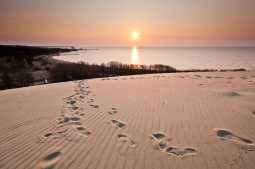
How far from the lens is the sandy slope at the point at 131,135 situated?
233cm

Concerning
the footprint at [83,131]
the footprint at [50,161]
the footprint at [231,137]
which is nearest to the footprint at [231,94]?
the footprint at [231,137]

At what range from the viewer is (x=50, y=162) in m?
2.29

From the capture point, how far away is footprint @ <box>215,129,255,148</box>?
2.76 meters

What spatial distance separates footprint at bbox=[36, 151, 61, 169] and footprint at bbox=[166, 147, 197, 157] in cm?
157

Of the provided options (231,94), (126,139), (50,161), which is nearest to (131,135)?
(126,139)

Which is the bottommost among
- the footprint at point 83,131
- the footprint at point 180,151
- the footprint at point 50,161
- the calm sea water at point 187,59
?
the footprint at point 50,161

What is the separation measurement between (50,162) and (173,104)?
353cm

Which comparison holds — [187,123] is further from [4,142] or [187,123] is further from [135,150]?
A: [4,142]

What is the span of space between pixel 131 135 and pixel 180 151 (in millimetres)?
884

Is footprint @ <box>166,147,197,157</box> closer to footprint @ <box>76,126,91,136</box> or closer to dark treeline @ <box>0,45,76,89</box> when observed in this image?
footprint @ <box>76,126,91,136</box>

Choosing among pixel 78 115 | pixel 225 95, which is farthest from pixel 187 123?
pixel 225 95

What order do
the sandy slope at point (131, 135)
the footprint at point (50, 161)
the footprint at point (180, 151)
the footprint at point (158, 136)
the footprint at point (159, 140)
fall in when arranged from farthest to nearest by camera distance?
the footprint at point (158, 136) → the footprint at point (159, 140) → the footprint at point (180, 151) → the sandy slope at point (131, 135) → the footprint at point (50, 161)

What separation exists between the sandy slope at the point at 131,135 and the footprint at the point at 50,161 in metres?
0.01

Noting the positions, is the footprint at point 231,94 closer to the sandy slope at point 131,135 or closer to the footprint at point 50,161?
the sandy slope at point 131,135
